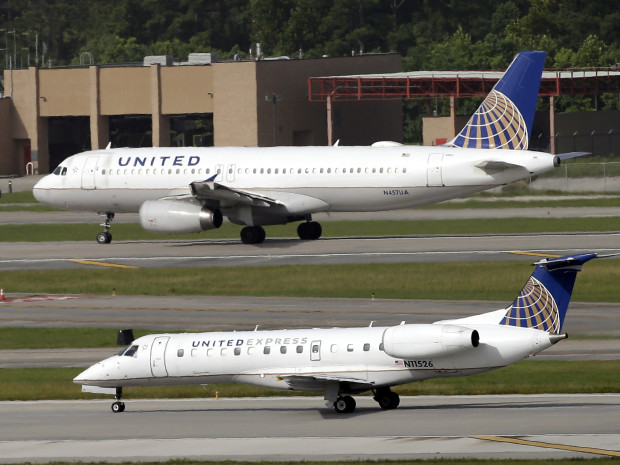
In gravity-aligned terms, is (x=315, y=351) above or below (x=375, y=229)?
below

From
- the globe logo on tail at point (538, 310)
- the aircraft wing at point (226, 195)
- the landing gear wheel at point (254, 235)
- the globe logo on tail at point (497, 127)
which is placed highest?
the globe logo on tail at point (497, 127)

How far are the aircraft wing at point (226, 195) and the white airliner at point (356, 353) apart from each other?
92.3 ft

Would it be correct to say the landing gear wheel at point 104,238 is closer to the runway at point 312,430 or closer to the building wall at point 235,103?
the runway at point 312,430

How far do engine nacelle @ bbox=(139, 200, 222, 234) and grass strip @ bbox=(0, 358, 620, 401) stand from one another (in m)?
24.0

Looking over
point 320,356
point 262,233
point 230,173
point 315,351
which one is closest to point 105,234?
point 230,173

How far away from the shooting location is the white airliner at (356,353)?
33188 millimetres

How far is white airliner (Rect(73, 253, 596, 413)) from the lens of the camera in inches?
1307

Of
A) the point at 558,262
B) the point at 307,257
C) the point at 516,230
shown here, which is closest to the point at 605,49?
the point at 516,230

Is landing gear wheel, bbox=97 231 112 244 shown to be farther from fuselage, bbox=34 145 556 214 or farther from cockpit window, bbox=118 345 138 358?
cockpit window, bbox=118 345 138 358

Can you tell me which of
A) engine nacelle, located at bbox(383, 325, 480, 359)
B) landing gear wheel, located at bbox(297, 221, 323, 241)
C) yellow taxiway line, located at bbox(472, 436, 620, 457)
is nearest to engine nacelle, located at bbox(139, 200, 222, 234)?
landing gear wheel, located at bbox(297, 221, 323, 241)

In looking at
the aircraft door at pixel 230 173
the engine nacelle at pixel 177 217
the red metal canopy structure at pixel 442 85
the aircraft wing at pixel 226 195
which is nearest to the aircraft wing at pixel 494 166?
the aircraft wing at pixel 226 195

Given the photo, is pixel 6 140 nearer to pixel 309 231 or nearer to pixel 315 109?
pixel 315 109

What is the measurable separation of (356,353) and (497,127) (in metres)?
33.3

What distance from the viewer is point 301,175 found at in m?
67.8
